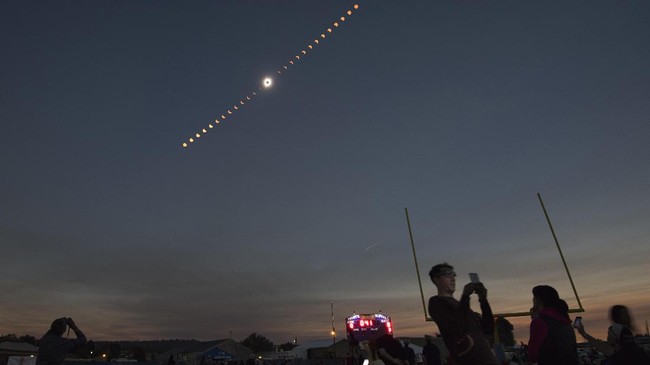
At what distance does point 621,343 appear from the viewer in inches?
191

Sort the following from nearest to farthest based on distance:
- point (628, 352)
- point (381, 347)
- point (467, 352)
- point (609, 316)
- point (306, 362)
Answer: point (467, 352) < point (628, 352) < point (609, 316) < point (381, 347) < point (306, 362)

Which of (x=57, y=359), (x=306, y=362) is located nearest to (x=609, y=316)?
(x=57, y=359)

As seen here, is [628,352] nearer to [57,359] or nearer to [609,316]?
[609,316]

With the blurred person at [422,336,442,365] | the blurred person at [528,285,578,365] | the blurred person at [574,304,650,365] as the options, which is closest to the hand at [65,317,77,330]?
the blurred person at [528,285,578,365]

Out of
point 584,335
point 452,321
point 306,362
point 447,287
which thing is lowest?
point 306,362

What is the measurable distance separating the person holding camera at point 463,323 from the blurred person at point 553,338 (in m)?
0.79

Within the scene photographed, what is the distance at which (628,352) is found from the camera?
15.7ft

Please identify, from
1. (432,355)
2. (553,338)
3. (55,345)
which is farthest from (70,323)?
(432,355)

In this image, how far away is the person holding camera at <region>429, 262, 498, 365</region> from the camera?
3.27 m

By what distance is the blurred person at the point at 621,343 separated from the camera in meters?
4.74

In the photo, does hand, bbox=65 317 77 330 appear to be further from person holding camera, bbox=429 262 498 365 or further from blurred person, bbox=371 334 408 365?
person holding camera, bbox=429 262 498 365

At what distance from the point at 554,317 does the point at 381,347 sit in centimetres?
264

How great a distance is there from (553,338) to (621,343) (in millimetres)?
1592

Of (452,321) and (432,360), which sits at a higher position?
(452,321)
